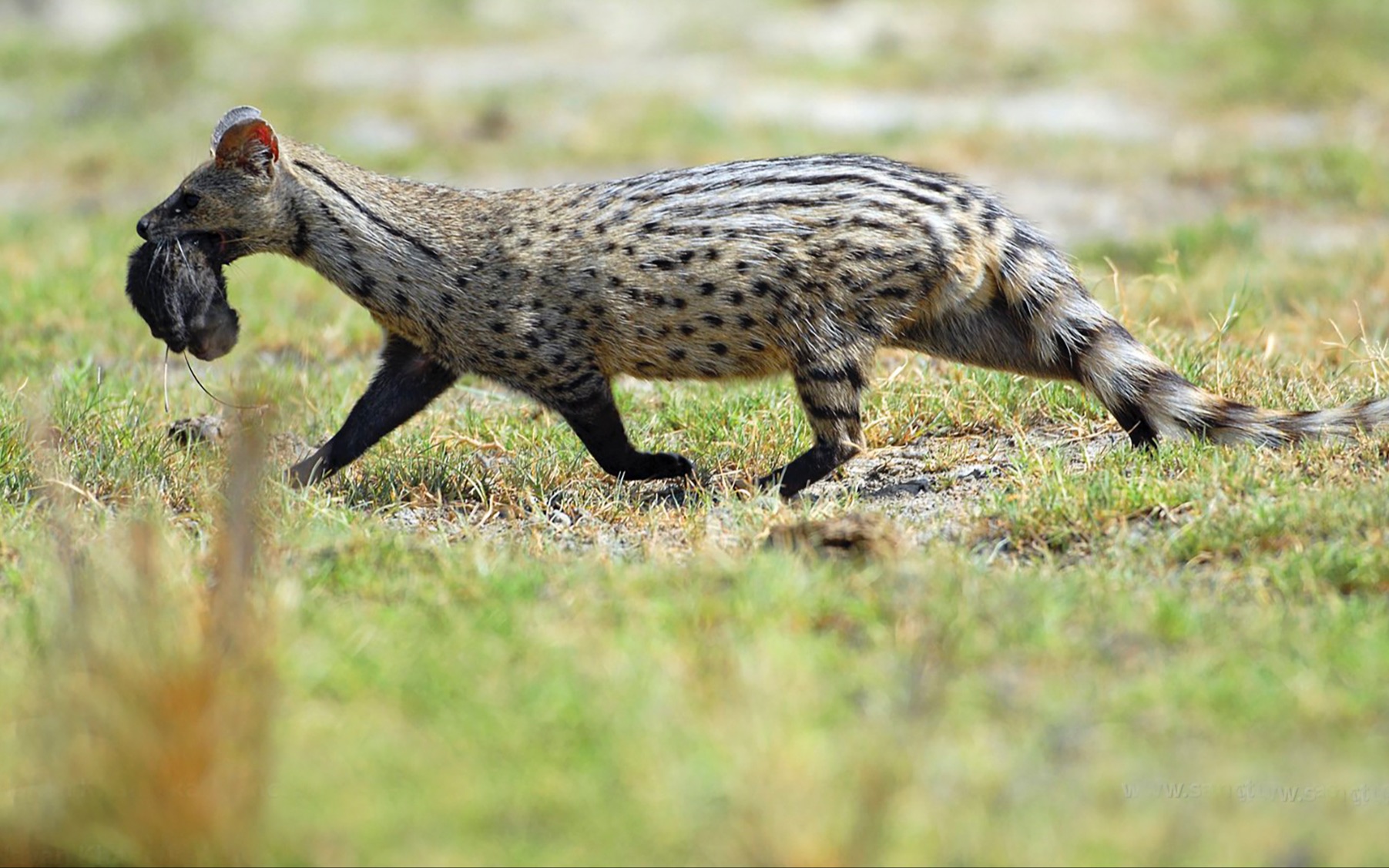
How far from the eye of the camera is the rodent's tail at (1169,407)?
5.77 m

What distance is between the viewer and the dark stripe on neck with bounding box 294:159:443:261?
244 inches

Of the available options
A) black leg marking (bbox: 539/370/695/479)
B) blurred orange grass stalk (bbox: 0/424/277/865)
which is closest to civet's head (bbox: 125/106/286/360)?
black leg marking (bbox: 539/370/695/479)

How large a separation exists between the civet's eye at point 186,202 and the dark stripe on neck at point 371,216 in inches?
15.4

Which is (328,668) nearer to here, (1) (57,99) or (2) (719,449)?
(2) (719,449)

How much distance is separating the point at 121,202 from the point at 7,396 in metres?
Result: 6.51

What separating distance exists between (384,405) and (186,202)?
3.45ft

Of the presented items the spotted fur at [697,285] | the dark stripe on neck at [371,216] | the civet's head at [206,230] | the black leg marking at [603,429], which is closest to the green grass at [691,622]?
the black leg marking at [603,429]

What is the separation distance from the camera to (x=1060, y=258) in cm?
620

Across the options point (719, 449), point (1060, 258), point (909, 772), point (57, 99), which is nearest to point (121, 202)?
point (57, 99)

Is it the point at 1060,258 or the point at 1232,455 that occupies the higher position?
the point at 1060,258

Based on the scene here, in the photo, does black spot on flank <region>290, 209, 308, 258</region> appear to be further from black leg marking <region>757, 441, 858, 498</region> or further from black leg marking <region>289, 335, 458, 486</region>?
black leg marking <region>757, 441, 858, 498</region>

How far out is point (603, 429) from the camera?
6.09 m

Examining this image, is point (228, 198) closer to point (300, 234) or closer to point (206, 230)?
point (206, 230)

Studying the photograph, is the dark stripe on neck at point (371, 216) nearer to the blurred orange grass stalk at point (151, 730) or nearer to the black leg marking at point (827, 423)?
the black leg marking at point (827, 423)
